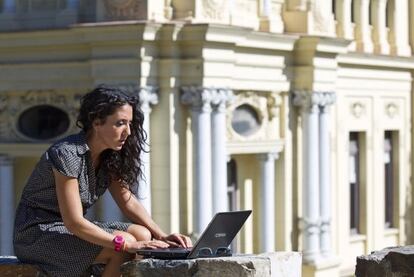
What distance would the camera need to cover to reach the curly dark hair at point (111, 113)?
9.47m

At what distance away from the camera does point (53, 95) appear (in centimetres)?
2639

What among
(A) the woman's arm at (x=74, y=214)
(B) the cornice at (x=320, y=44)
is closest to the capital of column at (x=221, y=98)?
(B) the cornice at (x=320, y=44)

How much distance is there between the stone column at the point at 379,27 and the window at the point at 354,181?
2.12 metres

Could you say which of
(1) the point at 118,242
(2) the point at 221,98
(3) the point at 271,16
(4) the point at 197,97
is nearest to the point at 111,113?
(1) the point at 118,242

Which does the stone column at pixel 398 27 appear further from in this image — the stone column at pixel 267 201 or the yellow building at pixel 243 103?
the stone column at pixel 267 201

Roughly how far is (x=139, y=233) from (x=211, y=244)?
0.63 meters

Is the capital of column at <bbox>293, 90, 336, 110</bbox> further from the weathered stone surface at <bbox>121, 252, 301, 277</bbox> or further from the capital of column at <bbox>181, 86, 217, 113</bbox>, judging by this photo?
the weathered stone surface at <bbox>121, 252, 301, 277</bbox>

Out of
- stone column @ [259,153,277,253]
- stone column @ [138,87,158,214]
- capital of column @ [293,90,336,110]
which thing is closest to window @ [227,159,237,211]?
stone column @ [259,153,277,253]

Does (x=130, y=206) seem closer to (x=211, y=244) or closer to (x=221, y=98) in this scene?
(x=211, y=244)

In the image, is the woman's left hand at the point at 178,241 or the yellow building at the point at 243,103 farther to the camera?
the yellow building at the point at 243,103

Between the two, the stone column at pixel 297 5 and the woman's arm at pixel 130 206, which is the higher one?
the stone column at pixel 297 5

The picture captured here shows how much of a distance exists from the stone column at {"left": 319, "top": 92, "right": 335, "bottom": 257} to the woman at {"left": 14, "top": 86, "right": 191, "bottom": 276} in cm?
2019

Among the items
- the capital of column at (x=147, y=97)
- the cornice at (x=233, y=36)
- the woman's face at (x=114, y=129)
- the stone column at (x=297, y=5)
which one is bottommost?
the woman's face at (x=114, y=129)

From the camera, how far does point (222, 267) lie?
8.86m
